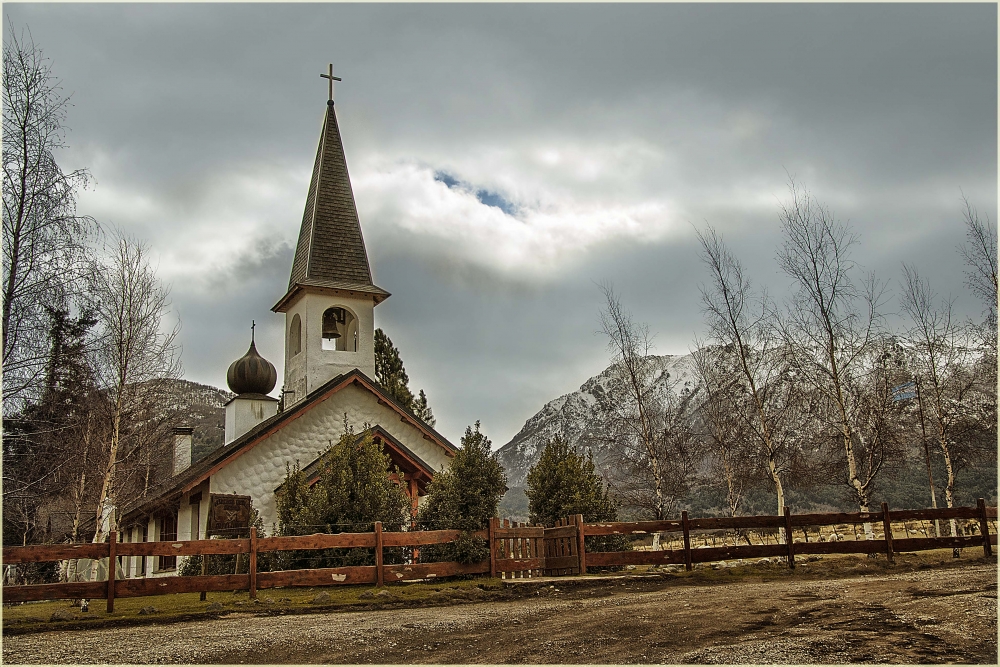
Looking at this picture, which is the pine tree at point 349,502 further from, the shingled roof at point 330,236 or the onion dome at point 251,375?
the onion dome at point 251,375

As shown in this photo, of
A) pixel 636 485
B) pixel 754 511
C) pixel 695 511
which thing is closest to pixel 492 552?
pixel 636 485

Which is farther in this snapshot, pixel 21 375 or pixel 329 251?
pixel 329 251

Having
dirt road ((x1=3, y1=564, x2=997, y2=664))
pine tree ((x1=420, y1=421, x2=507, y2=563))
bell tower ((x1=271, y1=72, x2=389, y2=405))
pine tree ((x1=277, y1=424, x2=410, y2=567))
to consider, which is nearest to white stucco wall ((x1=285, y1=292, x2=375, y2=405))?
bell tower ((x1=271, y1=72, x2=389, y2=405))

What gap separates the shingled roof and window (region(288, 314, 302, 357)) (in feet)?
2.37

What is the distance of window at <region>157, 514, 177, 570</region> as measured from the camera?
2294cm

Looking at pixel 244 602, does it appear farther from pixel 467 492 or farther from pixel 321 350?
pixel 321 350

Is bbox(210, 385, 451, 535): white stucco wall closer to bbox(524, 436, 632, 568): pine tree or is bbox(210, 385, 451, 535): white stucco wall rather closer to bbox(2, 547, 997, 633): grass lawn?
bbox(524, 436, 632, 568): pine tree

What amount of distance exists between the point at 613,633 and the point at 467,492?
27.2ft

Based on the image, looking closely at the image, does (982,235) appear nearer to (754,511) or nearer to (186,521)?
(186,521)

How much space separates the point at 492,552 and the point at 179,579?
19.4ft

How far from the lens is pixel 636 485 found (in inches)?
1229

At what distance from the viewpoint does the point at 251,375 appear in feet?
105

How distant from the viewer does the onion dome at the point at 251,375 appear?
3191cm

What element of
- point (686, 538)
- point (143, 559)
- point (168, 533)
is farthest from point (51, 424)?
point (686, 538)
